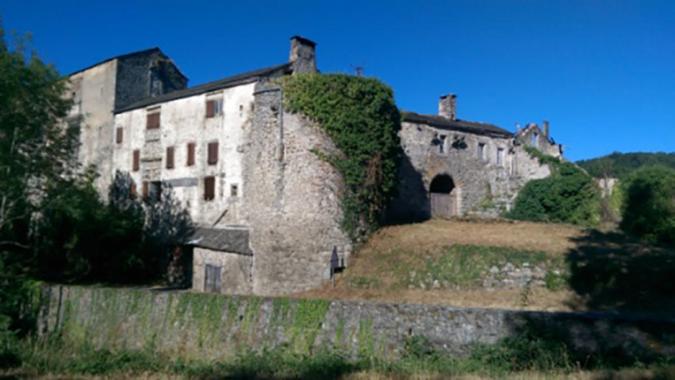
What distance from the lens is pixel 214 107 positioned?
27.8 meters

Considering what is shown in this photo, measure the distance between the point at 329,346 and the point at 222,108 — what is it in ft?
53.4

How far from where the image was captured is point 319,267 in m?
21.3

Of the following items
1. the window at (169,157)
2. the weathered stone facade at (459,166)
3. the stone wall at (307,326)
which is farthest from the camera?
the weathered stone facade at (459,166)

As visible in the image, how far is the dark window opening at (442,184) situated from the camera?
34.1 meters

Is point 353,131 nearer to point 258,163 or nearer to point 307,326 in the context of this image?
point 258,163

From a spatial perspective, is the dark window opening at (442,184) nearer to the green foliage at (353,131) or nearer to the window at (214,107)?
the green foliage at (353,131)

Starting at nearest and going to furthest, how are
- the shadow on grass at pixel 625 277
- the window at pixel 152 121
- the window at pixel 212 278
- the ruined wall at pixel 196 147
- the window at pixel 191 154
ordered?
the shadow on grass at pixel 625 277
the window at pixel 212 278
the ruined wall at pixel 196 147
the window at pixel 191 154
the window at pixel 152 121

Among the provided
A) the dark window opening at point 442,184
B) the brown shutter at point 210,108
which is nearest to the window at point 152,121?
the brown shutter at point 210,108

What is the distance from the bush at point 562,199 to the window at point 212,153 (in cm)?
1917

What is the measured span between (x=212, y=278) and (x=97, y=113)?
15982 mm

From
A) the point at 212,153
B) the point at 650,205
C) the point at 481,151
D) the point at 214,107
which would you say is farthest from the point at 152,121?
the point at 650,205

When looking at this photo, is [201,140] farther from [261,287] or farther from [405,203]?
[405,203]

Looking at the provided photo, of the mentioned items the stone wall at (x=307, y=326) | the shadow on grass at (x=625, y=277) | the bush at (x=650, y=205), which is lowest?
the stone wall at (x=307, y=326)

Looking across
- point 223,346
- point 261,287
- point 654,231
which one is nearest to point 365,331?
point 223,346
